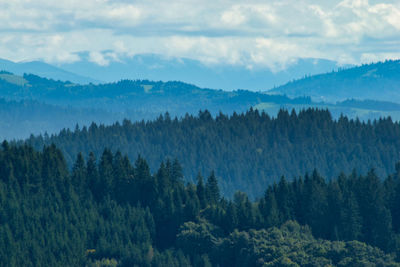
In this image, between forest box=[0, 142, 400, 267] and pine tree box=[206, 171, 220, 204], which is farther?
pine tree box=[206, 171, 220, 204]

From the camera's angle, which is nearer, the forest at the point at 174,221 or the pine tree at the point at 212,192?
the forest at the point at 174,221

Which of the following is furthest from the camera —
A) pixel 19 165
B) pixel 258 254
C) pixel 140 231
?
pixel 19 165

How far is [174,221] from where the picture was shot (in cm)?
14175

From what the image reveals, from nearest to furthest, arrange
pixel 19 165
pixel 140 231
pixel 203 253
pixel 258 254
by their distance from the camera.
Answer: pixel 258 254 → pixel 203 253 → pixel 140 231 → pixel 19 165

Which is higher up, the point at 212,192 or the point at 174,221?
the point at 212,192

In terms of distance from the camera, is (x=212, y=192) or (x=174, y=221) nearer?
(x=174, y=221)

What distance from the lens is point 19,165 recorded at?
15438 cm

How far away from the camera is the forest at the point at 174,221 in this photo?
122688 millimetres

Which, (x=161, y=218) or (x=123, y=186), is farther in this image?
(x=123, y=186)

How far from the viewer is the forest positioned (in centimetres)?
12269

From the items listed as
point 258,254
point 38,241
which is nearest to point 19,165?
point 38,241

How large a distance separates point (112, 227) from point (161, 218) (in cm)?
1037

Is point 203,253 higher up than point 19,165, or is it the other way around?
point 19,165

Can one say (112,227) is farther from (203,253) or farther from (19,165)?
(19,165)
